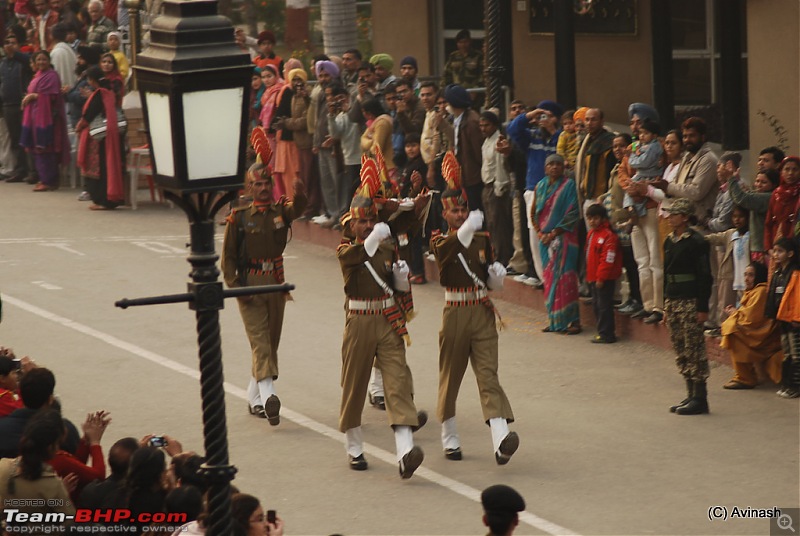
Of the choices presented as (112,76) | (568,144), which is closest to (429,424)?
(568,144)

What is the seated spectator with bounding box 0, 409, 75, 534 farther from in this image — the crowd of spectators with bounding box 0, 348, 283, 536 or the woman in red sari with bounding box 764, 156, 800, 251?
the woman in red sari with bounding box 764, 156, 800, 251

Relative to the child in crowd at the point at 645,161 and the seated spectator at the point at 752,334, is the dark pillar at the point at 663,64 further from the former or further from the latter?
the seated spectator at the point at 752,334

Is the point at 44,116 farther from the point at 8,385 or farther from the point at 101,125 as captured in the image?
the point at 8,385

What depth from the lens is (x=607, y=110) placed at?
74.4 ft

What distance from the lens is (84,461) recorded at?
8602 millimetres

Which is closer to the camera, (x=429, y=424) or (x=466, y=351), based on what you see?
(x=466, y=351)

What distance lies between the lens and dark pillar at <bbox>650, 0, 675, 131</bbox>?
63.4ft

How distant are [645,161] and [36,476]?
740cm

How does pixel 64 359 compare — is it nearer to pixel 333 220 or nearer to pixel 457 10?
pixel 333 220

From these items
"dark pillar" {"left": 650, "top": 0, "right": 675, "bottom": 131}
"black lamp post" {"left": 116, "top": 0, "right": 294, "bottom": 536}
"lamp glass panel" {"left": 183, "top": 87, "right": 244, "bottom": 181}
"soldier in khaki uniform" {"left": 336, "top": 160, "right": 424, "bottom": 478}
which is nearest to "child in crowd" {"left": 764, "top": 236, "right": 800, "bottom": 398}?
"soldier in khaki uniform" {"left": 336, "top": 160, "right": 424, "bottom": 478}

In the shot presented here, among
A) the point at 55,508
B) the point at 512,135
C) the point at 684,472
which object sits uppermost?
the point at 512,135

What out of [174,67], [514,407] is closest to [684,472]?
[514,407]

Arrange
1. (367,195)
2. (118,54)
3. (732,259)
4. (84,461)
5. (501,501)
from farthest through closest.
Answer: (118,54) → (732,259) → (367,195) → (84,461) → (501,501)

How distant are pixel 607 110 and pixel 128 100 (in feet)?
23.2
